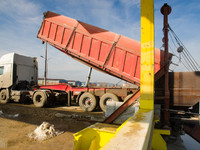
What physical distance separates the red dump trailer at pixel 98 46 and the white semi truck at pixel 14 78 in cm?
382

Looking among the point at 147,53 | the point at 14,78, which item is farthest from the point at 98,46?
the point at 14,78

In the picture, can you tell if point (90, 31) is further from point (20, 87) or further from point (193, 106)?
point (20, 87)

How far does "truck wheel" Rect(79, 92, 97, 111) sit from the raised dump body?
2.08m

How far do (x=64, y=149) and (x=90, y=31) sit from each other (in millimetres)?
5299

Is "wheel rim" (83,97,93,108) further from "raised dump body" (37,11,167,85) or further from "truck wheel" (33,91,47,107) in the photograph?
"truck wheel" (33,91,47,107)

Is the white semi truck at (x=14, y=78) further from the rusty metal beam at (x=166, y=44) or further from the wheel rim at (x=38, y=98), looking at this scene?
the rusty metal beam at (x=166, y=44)

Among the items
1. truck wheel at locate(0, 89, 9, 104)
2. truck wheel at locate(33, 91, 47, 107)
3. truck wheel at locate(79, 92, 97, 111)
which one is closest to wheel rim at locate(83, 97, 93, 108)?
truck wheel at locate(79, 92, 97, 111)

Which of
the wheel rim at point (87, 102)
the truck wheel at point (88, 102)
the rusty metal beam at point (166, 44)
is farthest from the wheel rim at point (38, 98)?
the rusty metal beam at point (166, 44)

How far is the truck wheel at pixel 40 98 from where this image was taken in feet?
29.1

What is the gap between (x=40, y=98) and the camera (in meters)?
9.27

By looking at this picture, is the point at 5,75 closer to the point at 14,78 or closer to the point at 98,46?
the point at 14,78

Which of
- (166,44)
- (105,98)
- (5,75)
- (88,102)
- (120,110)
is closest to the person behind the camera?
(120,110)

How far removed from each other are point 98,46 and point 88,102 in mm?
3615

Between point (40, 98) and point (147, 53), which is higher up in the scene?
point (147, 53)
